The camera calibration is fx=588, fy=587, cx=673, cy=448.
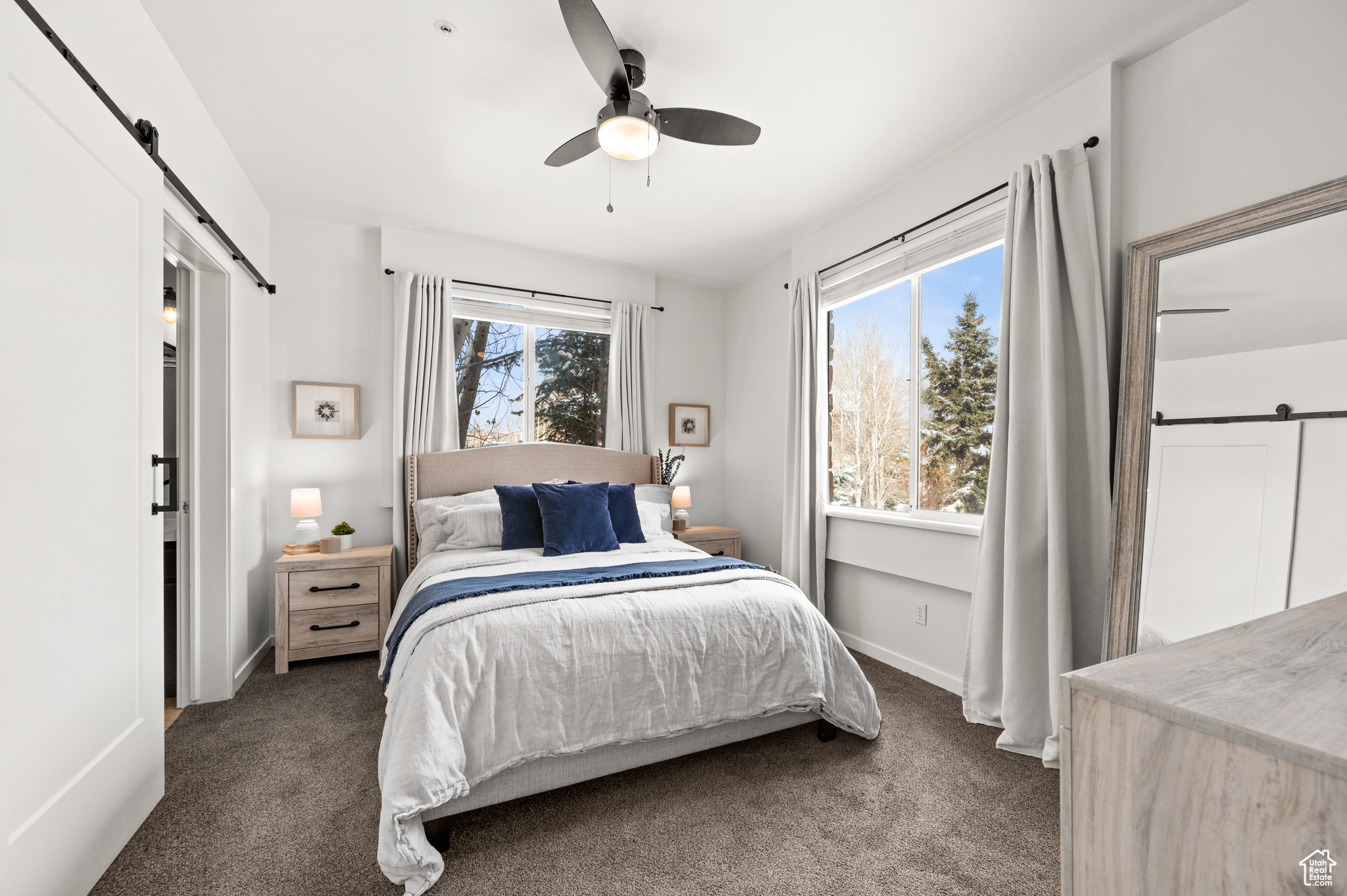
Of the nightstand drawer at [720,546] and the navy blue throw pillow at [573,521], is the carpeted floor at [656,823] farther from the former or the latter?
the nightstand drawer at [720,546]

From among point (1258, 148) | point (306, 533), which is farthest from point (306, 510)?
point (1258, 148)

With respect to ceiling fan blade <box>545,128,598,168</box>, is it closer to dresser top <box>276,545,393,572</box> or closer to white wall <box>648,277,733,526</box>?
white wall <box>648,277,733,526</box>

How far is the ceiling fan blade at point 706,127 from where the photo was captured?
2268 millimetres

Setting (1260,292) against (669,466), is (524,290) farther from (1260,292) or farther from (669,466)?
(1260,292)

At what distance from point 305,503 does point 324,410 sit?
653mm

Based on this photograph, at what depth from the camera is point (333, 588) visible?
326 cm

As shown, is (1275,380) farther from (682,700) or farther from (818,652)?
(682,700)

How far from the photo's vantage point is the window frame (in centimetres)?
296

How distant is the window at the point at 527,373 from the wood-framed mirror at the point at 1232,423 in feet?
10.9

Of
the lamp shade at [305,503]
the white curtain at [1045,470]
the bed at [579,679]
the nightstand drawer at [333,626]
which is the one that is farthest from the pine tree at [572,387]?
the white curtain at [1045,470]

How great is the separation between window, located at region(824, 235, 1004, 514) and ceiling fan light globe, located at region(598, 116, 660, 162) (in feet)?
5.31

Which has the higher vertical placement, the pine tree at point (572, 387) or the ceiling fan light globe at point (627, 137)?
the ceiling fan light globe at point (627, 137)

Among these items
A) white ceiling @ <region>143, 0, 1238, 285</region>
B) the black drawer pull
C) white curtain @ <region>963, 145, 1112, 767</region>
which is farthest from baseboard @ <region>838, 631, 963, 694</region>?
the black drawer pull

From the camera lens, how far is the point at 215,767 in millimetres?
2178
